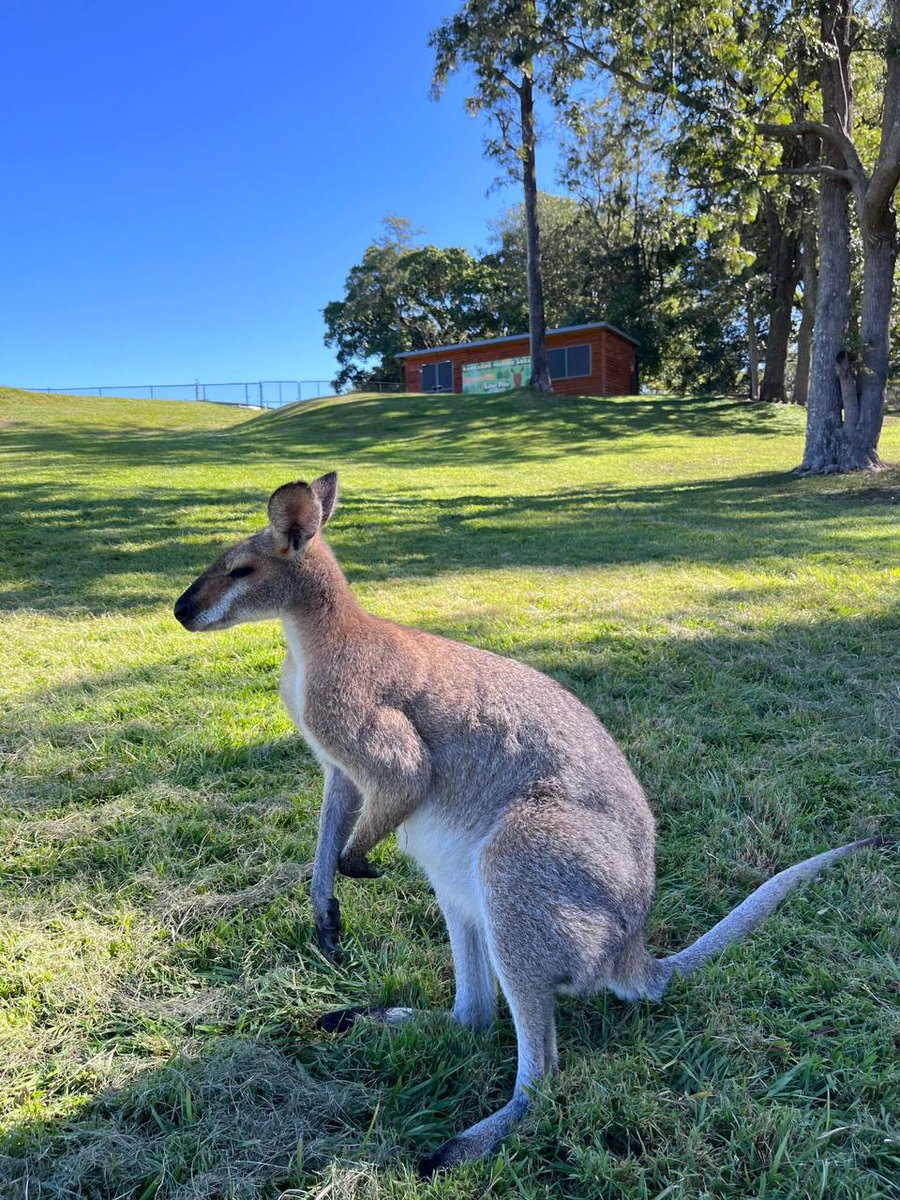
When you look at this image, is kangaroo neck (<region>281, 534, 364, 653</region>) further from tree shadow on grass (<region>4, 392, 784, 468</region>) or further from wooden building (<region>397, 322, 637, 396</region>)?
wooden building (<region>397, 322, 637, 396</region>)

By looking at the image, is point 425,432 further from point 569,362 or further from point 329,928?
point 329,928

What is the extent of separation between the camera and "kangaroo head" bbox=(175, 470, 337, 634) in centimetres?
209

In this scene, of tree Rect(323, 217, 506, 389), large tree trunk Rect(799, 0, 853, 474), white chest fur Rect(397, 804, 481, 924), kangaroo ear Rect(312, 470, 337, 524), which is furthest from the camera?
tree Rect(323, 217, 506, 389)

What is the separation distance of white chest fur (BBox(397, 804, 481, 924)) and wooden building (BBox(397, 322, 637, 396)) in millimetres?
28434

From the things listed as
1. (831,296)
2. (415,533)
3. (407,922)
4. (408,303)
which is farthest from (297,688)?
(408,303)

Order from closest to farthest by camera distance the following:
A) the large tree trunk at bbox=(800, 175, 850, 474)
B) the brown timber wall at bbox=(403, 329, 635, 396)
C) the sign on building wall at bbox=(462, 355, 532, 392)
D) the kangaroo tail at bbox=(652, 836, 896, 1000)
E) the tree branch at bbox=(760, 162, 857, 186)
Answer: the kangaroo tail at bbox=(652, 836, 896, 1000) < the tree branch at bbox=(760, 162, 857, 186) < the large tree trunk at bbox=(800, 175, 850, 474) < the brown timber wall at bbox=(403, 329, 635, 396) < the sign on building wall at bbox=(462, 355, 532, 392)

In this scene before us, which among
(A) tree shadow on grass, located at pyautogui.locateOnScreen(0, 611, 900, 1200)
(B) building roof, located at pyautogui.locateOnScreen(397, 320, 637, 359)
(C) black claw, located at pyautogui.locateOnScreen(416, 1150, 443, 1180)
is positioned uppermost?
(B) building roof, located at pyautogui.locateOnScreen(397, 320, 637, 359)

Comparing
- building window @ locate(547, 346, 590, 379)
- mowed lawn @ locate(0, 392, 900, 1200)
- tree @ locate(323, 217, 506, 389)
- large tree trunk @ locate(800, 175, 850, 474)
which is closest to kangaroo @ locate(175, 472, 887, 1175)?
mowed lawn @ locate(0, 392, 900, 1200)

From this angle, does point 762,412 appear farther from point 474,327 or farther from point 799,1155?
point 799,1155

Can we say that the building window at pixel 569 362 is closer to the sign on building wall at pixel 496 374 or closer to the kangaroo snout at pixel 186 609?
the sign on building wall at pixel 496 374

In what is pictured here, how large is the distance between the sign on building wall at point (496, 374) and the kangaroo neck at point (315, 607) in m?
28.0

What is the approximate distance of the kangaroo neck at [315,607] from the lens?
215 centimetres

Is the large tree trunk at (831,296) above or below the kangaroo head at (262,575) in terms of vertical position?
above

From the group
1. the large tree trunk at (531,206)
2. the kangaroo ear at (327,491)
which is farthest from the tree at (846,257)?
the kangaroo ear at (327,491)
